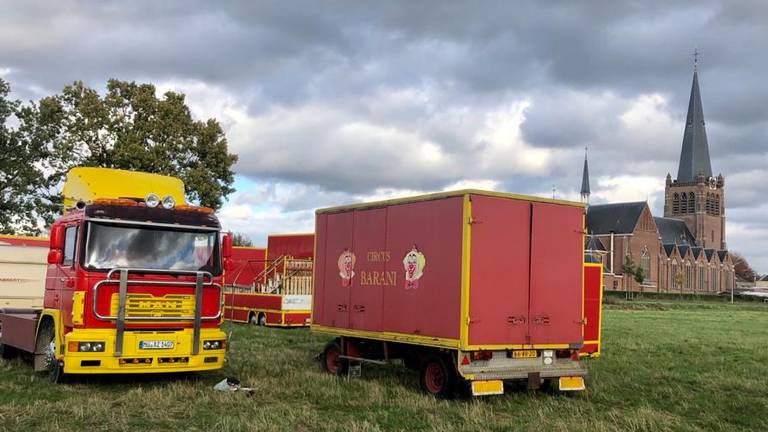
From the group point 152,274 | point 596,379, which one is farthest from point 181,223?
point 596,379

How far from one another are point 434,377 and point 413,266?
1774 millimetres

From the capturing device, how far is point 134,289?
1093 centimetres

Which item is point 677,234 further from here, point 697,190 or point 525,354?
point 525,354

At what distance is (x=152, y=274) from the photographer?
1106 cm

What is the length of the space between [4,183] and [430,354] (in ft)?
111

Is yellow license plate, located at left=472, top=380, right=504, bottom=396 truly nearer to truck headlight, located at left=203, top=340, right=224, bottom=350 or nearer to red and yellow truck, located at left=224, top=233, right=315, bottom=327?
truck headlight, located at left=203, top=340, right=224, bottom=350

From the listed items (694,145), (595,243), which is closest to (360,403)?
(595,243)

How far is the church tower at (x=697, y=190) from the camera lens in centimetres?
13138

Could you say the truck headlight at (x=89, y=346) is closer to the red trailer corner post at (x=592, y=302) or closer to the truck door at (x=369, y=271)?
the truck door at (x=369, y=271)

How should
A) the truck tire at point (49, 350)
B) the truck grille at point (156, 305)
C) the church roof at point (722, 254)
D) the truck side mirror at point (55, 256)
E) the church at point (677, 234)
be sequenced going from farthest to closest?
the church roof at point (722, 254) < the church at point (677, 234) < the truck tire at point (49, 350) < the truck side mirror at point (55, 256) < the truck grille at point (156, 305)

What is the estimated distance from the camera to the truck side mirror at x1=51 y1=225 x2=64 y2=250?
11.1 metres

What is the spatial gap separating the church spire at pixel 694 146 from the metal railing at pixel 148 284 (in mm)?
133446

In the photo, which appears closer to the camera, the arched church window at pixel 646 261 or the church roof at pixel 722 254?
the arched church window at pixel 646 261

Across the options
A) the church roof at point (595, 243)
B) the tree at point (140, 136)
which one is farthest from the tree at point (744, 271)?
the tree at point (140, 136)
